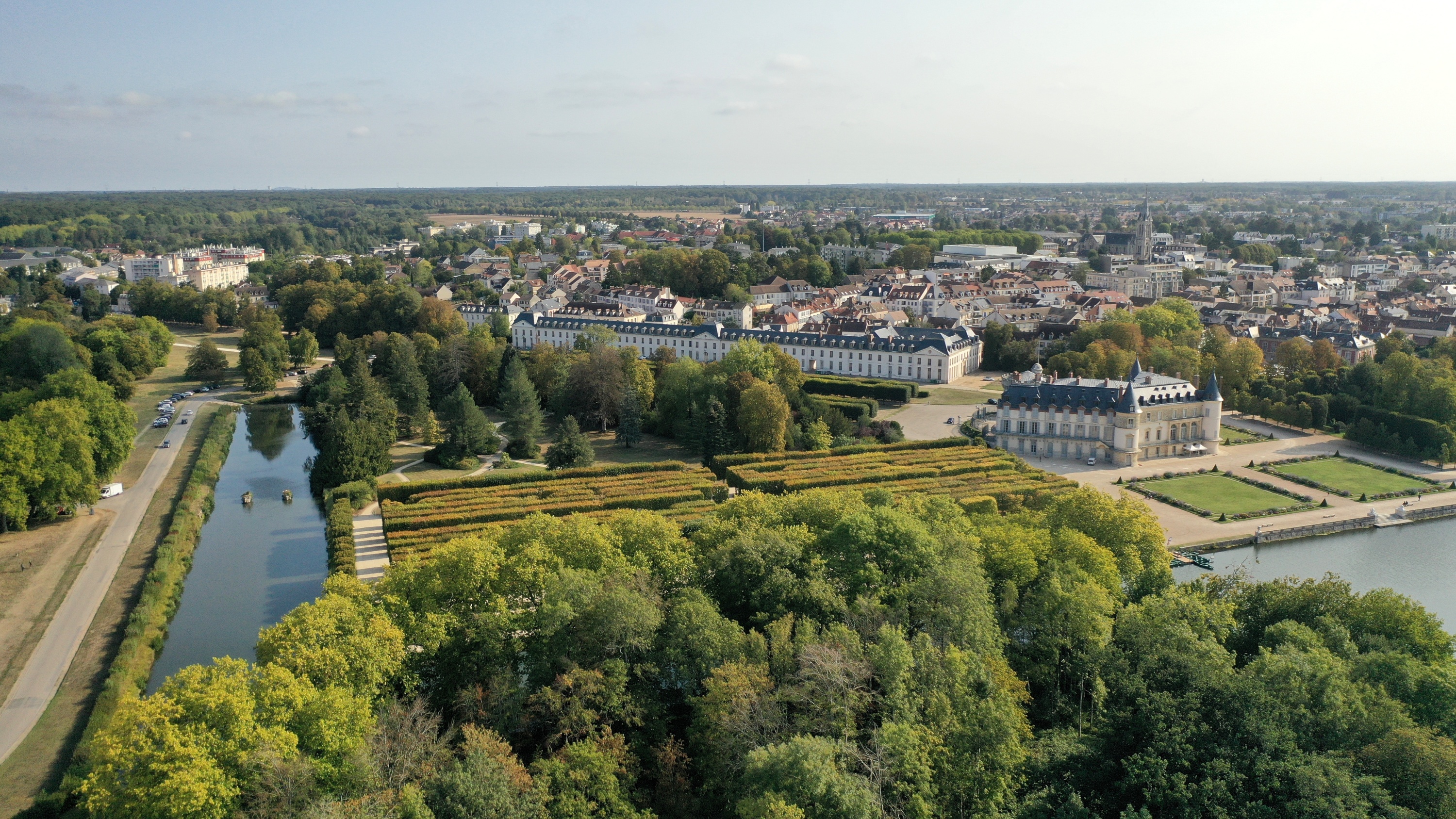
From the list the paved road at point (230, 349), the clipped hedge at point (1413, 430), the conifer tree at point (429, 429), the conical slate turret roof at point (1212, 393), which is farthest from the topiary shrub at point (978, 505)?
the paved road at point (230, 349)

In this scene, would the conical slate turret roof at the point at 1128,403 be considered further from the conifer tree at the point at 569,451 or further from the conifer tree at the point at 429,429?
the conifer tree at the point at 429,429

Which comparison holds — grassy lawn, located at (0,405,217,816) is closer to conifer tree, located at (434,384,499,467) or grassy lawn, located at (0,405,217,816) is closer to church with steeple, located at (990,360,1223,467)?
conifer tree, located at (434,384,499,467)

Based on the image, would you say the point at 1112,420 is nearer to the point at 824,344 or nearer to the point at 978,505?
the point at 978,505

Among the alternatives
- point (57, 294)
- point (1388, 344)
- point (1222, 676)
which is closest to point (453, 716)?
point (1222, 676)

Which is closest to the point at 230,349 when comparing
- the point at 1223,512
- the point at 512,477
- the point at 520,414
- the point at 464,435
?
the point at 520,414

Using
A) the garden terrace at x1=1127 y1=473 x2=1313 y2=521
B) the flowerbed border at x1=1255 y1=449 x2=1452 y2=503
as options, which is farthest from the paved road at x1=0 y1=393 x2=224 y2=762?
the flowerbed border at x1=1255 y1=449 x2=1452 y2=503
